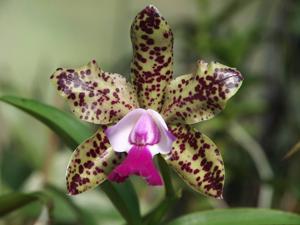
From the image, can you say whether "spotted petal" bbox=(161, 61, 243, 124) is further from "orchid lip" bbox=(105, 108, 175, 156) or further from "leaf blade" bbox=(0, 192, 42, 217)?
"leaf blade" bbox=(0, 192, 42, 217)

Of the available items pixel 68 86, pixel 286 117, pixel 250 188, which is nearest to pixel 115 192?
pixel 68 86

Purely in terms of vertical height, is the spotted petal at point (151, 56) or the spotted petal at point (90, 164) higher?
the spotted petal at point (151, 56)

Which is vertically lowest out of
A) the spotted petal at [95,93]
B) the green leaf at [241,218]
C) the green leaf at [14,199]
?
the green leaf at [14,199]

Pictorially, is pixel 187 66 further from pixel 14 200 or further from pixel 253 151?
pixel 14 200

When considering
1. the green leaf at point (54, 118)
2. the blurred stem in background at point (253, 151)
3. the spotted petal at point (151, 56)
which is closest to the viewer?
the spotted petal at point (151, 56)

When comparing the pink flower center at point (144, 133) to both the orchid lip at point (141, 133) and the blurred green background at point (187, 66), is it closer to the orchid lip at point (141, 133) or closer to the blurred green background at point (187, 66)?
the orchid lip at point (141, 133)

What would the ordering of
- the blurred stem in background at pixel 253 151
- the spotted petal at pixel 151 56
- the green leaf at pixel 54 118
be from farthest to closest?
the blurred stem in background at pixel 253 151
the green leaf at pixel 54 118
the spotted petal at pixel 151 56

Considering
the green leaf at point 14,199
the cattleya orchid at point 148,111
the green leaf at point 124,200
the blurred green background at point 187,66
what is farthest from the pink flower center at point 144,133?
the blurred green background at point 187,66
